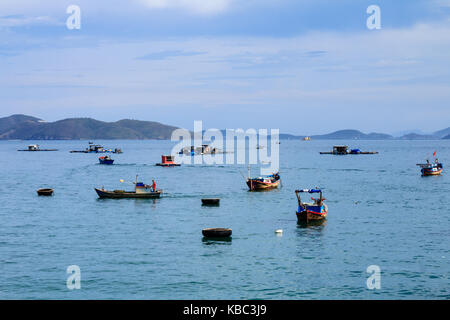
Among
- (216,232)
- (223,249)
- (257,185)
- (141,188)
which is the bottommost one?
(223,249)

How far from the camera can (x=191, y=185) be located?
413 feet

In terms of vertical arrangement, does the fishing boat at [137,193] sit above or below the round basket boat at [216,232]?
above

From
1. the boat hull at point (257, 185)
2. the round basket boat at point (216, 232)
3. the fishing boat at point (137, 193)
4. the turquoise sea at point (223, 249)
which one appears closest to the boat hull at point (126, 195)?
the fishing boat at point (137, 193)

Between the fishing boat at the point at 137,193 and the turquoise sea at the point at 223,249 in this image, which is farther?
the fishing boat at the point at 137,193

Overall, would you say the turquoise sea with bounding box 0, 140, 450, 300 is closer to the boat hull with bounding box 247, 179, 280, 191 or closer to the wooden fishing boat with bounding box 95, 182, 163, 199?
the wooden fishing boat with bounding box 95, 182, 163, 199

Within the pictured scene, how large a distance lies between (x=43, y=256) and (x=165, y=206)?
37035 millimetres

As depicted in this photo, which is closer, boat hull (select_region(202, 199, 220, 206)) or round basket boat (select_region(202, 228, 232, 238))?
round basket boat (select_region(202, 228, 232, 238))

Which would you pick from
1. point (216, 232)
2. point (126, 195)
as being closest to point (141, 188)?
point (126, 195)

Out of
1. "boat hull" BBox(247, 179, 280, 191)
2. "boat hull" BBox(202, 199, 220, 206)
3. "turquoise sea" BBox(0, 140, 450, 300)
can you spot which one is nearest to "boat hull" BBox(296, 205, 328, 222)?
"turquoise sea" BBox(0, 140, 450, 300)

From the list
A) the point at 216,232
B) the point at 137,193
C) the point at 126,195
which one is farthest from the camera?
the point at 126,195

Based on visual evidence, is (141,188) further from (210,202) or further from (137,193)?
(210,202)

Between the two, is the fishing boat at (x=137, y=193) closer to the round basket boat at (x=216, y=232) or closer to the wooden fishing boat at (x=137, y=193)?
the wooden fishing boat at (x=137, y=193)

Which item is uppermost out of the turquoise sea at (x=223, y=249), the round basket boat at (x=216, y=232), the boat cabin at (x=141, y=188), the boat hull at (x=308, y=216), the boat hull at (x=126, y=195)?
the boat cabin at (x=141, y=188)
